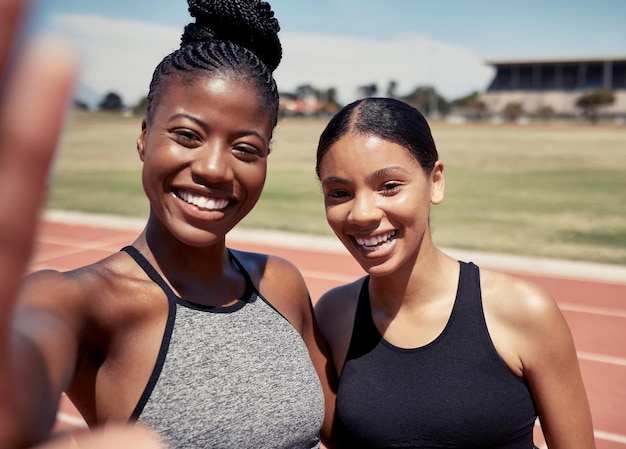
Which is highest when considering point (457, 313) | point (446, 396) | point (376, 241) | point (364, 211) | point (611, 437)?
point (364, 211)

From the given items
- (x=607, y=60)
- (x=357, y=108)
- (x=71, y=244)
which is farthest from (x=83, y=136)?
(x=607, y=60)

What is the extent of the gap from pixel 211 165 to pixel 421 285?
1045 millimetres

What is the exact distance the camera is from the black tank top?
2.21m

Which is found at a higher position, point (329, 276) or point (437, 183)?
point (437, 183)

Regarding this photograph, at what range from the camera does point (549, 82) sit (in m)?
77.8

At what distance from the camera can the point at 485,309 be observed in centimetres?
232

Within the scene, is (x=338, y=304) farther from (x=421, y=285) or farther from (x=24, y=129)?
(x=24, y=129)

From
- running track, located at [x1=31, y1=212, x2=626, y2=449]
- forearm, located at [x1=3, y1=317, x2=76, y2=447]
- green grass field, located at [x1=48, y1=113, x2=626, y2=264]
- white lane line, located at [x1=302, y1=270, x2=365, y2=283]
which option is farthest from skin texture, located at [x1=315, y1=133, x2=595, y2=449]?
white lane line, located at [x1=302, y1=270, x2=365, y2=283]

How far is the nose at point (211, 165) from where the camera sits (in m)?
1.82

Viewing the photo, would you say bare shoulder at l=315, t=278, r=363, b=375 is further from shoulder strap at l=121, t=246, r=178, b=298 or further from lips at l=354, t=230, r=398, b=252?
shoulder strap at l=121, t=246, r=178, b=298

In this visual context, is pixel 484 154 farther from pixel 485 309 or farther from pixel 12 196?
pixel 12 196

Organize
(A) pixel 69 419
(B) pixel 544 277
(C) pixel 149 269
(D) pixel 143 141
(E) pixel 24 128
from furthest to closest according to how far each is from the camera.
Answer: (B) pixel 544 277 < (A) pixel 69 419 < (D) pixel 143 141 < (C) pixel 149 269 < (E) pixel 24 128

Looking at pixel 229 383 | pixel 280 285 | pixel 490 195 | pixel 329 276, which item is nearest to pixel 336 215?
pixel 280 285

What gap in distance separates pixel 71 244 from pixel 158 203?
30.2 ft
